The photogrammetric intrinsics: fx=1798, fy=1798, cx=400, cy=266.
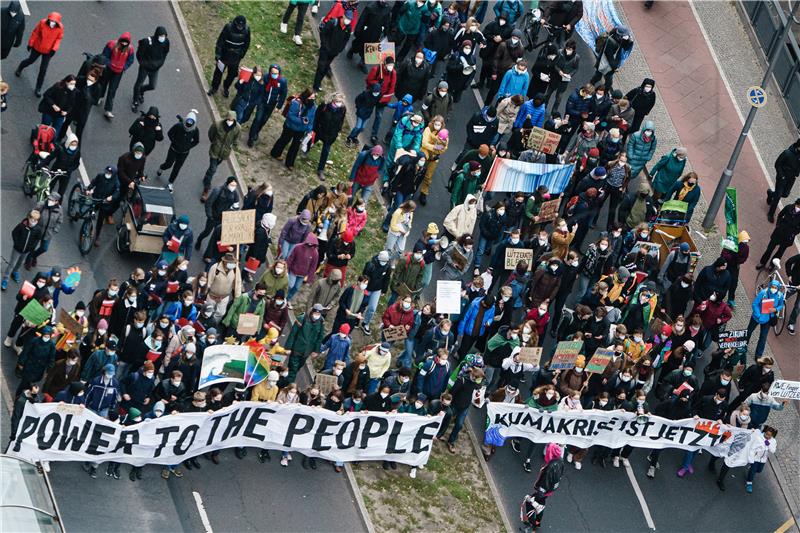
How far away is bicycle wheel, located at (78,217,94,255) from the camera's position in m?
30.8

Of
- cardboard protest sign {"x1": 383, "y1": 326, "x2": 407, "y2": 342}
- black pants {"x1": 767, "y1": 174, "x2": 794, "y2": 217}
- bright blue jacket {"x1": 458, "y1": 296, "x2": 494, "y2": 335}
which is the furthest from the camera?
black pants {"x1": 767, "y1": 174, "x2": 794, "y2": 217}

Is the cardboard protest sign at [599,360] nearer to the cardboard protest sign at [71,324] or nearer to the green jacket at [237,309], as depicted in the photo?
the green jacket at [237,309]

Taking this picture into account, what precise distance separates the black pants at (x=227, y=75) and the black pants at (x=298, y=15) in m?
2.57

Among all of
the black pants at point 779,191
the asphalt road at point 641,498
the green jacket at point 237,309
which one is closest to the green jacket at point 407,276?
the asphalt road at point 641,498

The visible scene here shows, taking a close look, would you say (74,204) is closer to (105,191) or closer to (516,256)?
(105,191)

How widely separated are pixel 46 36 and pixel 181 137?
3.23m

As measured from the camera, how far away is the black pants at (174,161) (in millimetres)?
32594

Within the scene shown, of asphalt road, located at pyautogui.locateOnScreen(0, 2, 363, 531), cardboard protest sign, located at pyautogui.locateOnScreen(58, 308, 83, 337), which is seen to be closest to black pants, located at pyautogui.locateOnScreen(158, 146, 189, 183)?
asphalt road, located at pyautogui.locateOnScreen(0, 2, 363, 531)

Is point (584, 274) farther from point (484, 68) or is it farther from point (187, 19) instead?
point (187, 19)

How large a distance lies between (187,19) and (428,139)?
620cm

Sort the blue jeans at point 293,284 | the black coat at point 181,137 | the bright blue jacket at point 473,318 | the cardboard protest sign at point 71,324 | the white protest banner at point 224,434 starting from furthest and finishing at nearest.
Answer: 1. the black coat at point 181,137
2. the blue jeans at point 293,284
3. the bright blue jacket at point 473,318
4. the cardboard protest sign at point 71,324
5. the white protest banner at point 224,434

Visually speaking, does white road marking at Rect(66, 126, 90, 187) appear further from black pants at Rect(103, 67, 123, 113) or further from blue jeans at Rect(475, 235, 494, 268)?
blue jeans at Rect(475, 235, 494, 268)

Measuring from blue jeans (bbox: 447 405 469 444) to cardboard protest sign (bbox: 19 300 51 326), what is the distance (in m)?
7.36

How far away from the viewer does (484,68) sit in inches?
1467
